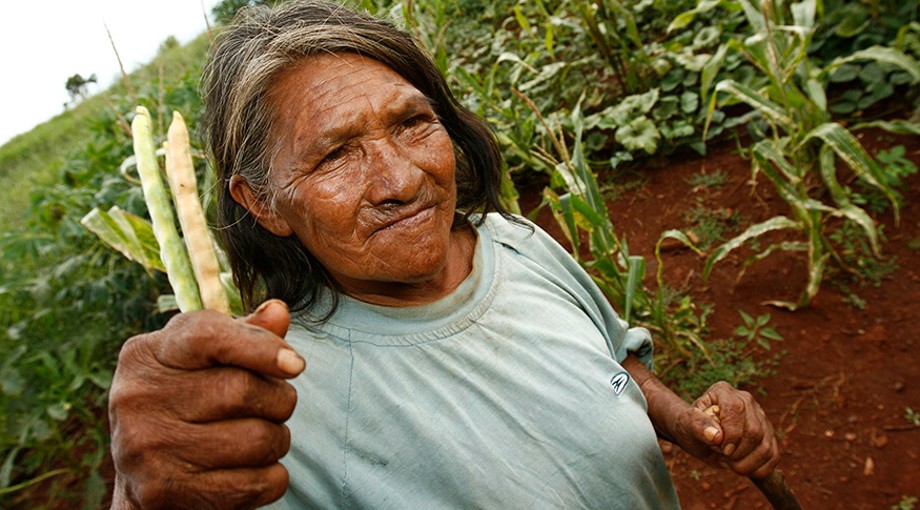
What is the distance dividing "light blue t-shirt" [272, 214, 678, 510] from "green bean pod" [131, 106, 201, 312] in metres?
0.31

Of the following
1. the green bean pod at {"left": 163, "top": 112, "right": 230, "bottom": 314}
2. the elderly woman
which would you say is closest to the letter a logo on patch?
the elderly woman

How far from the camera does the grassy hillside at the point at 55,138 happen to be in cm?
607

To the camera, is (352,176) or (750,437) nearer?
(352,176)

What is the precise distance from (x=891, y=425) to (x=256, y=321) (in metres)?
2.16

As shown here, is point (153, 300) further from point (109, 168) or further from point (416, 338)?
point (416, 338)

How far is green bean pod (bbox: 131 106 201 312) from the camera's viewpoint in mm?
724

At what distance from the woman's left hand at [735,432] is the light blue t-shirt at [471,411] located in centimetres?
12

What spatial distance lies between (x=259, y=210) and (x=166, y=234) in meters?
0.44

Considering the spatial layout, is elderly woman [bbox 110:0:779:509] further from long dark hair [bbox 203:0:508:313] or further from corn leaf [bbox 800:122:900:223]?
corn leaf [bbox 800:122:900:223]

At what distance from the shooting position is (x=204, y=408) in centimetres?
64

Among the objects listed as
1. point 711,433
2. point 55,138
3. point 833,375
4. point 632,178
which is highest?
point 55,138

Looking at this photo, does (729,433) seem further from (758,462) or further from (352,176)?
(352,176)

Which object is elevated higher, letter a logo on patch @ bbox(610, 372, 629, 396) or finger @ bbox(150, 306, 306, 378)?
finger @ bbox(150, 306, 306, 378)

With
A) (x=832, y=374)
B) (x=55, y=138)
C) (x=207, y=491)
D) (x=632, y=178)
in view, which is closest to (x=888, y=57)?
(x=832, y=374)
